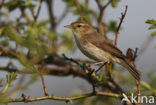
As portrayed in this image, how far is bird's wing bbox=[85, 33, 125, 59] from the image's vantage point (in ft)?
10.8

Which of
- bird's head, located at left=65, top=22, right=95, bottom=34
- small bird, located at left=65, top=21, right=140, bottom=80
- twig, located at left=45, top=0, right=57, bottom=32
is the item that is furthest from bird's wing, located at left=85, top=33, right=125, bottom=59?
twig, located at left=45, top=0, right=57, bottom=32

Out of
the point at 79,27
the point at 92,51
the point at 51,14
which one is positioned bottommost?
the point at 92,51

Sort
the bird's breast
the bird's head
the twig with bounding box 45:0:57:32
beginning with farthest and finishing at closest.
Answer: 1. the bird's head
2. the twig with bounding box 45:0:57:32
3. the bird's breast

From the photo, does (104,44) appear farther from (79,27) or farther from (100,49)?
(79,27)

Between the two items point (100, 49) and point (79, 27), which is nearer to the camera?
point (100, 49)

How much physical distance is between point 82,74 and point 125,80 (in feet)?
2.61

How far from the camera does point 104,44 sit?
137 inches

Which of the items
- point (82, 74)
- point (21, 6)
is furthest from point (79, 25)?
point (21, 6)

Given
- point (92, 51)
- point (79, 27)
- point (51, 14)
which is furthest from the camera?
point (79, 27)

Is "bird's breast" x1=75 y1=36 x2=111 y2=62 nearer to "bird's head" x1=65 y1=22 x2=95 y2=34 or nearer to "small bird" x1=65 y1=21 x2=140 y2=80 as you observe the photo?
"small bird" x1=65 y1=21 x2=140 y2=80

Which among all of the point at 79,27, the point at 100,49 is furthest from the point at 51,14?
the point at 100,49

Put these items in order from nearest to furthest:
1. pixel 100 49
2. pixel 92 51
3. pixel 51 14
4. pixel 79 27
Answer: pixel 92 51
pixel 100 49
pixel 51 14
pixel 79 27

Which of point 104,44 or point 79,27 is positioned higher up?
point 79,27

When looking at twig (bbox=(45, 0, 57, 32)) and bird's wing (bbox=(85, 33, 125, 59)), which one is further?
twig (bbox=(45, 0, 57, 32))
